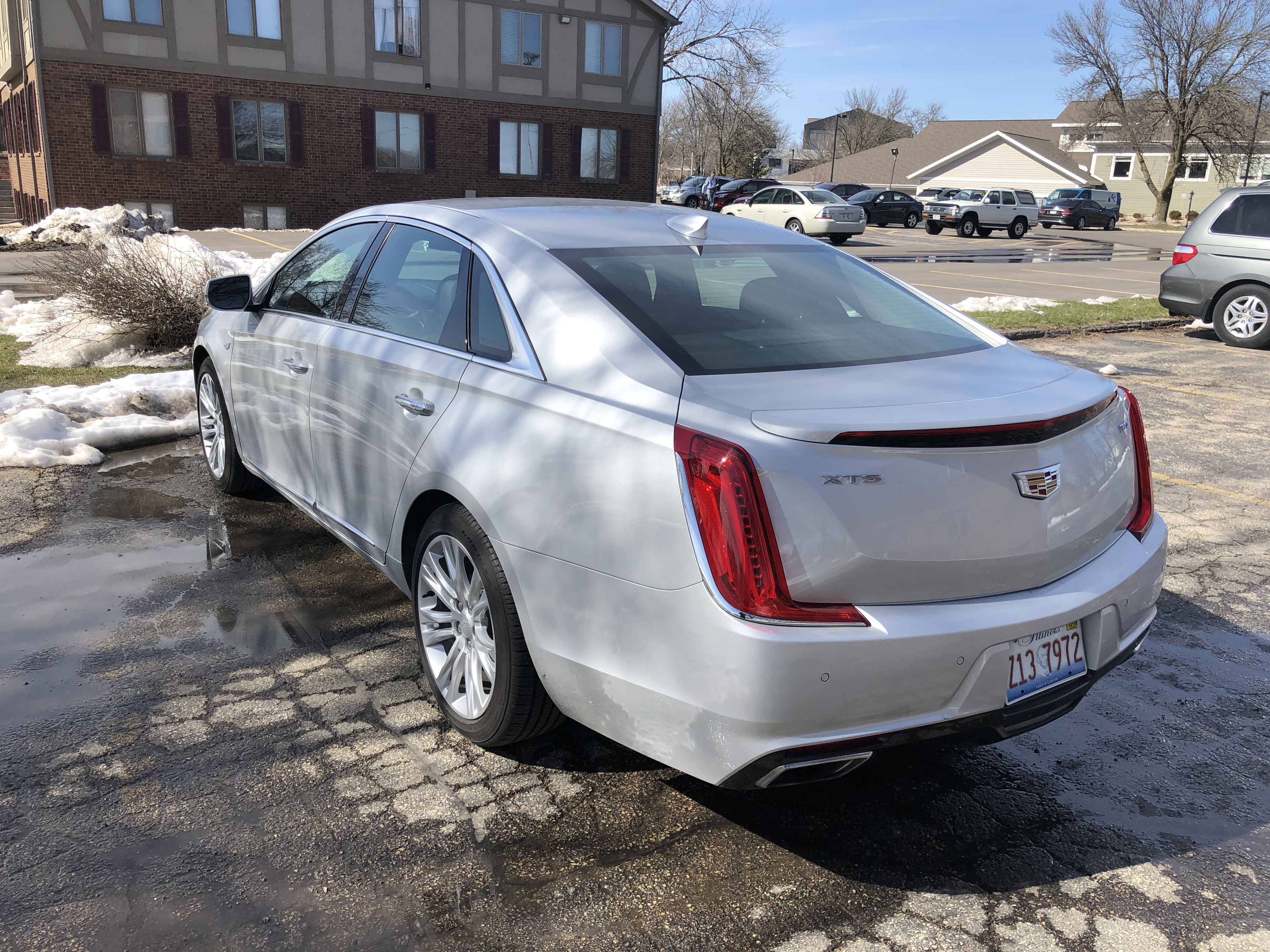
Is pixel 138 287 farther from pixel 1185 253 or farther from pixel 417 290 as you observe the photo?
pixel 1185 253

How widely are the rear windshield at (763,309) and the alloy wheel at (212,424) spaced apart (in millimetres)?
2941

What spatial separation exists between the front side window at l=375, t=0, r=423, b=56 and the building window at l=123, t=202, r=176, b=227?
7.53m

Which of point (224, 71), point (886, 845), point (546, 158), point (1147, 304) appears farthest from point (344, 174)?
point (886, 845)

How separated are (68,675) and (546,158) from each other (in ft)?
103

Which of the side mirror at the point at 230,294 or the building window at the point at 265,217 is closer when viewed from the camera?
the side mirror at the point at 230,294

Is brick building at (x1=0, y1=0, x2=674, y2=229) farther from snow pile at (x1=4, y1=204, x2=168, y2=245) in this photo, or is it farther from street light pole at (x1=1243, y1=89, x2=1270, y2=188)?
street light pole at (x1=1243, y1=89, x2=1270, y2=188)

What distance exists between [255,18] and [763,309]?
29.2 metres

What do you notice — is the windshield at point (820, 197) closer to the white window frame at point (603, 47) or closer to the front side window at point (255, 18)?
the white window frame at point (603, 47)

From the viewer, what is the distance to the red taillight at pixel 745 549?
2270mm

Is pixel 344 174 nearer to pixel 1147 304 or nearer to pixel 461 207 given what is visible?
pixel 1147 304

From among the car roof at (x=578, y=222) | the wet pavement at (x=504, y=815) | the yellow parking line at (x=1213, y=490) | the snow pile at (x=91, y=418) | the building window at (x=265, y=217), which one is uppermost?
the car roof at (x=578, y=222)

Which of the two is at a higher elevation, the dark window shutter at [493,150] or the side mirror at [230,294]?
the dark window shutter at [493,150]

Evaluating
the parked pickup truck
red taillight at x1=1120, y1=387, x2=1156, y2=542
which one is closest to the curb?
red taillight at x1=1120, y1=387, x2=1156, y2=542

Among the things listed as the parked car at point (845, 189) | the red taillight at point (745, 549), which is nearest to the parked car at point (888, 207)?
the parked car at point (845, 189)
